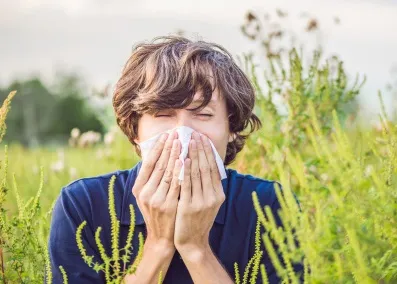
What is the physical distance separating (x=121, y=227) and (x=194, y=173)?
376mm

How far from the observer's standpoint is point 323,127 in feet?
13.8

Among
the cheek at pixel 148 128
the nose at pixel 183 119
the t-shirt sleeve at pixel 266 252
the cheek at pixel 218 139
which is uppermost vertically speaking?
the nose at pixel 183 119

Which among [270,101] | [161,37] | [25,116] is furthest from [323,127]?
[25,116]

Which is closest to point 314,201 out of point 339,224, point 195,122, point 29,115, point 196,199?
point 339,224

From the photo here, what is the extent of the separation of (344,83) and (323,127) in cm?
34

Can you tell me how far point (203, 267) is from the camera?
8.70 feet

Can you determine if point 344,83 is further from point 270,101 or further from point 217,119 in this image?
point 217,119

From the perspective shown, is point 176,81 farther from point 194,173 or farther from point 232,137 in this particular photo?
point 232,137

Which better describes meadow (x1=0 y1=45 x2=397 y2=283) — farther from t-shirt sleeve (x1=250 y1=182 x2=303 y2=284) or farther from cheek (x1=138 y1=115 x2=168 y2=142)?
cheek (x1=138 y1=115 x2=168 y2=142)

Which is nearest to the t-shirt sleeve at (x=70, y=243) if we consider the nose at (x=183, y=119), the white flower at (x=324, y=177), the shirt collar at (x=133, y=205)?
the shirt collar at (x=133, y=205)

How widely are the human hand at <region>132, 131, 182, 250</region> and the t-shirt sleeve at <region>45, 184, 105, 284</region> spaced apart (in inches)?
10.3

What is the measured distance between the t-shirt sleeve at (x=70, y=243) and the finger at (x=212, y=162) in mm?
508

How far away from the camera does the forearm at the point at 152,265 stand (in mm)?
2664

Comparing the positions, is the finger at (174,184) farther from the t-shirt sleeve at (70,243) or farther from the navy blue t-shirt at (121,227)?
the t-shirt sleeve at (70,243)
